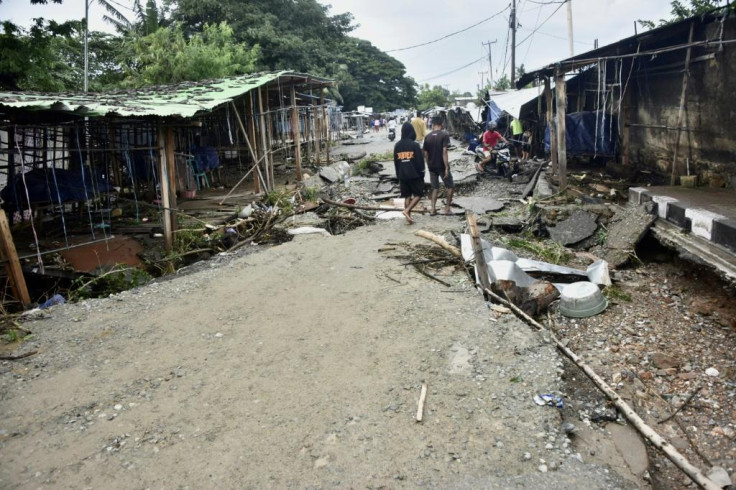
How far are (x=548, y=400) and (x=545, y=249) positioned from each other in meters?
3.94

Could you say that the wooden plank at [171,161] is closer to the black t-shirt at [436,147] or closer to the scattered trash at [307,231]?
the scattered trash at [307,231]

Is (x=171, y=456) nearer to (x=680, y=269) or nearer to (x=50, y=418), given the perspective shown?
(x=50, y=418)

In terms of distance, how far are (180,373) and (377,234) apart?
4582mm

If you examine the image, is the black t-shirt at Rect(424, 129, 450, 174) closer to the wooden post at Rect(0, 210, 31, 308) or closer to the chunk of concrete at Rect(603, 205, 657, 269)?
the chunk of concrete at Rect(603, 205, 657, 269)

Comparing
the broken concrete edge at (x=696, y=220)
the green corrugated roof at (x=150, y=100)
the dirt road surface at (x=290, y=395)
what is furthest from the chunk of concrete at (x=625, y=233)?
the green corrugated roof at (x=150, y=100)

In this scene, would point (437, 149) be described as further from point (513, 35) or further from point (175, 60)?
point (513, 35)

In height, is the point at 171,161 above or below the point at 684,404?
above

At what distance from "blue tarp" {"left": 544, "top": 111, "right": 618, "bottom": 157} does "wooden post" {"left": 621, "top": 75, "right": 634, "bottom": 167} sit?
1.01 ft

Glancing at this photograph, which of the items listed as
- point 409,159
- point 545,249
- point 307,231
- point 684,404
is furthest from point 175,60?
point 684,404

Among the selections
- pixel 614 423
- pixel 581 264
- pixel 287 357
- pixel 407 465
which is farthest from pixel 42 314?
pixel 581 264

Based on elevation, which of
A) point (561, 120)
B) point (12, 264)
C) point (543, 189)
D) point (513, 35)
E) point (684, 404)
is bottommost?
point (684, 404)

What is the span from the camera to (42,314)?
5.39 m

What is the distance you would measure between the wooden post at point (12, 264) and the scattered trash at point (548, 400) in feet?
19.0

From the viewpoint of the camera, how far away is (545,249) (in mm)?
7086
